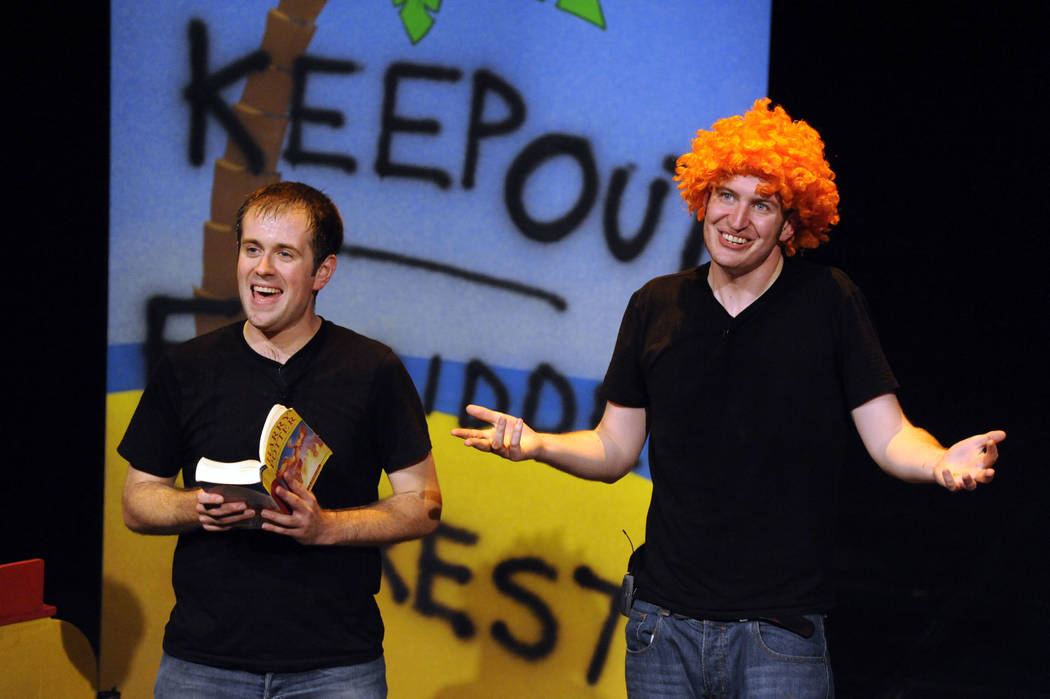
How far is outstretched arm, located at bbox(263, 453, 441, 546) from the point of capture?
2164 millimetres

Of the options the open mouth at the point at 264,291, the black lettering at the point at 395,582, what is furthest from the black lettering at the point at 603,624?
the open mouth at the point at 264,291

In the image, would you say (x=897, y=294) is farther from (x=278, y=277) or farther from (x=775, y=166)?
(x=278, y=277)

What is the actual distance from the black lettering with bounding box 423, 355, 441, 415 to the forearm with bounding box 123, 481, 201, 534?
4.40 ft

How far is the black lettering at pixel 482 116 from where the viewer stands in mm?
3572

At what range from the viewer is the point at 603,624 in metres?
3.55

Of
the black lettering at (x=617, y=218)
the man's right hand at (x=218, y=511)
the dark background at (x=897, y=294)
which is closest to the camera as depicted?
the man's right hand at (x=218, y=511)

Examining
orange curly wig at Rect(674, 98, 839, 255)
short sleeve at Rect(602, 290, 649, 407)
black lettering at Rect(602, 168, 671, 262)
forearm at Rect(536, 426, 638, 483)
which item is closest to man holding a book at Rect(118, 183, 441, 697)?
forearm at Rect(536, 426, 638, 483)

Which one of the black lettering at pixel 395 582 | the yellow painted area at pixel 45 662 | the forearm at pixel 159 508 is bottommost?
the yellow painted area at pixel 45 662

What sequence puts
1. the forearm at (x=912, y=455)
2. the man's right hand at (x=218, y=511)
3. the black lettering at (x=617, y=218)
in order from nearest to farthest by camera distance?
the man's right hand at (x=218, y=511)
the forearm at (x=912, y=455)
the black lettering at (x=617, y=218)

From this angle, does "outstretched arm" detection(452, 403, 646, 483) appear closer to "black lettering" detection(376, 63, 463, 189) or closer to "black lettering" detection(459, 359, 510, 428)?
"black lettering" detection(459, 359, 510, 428)

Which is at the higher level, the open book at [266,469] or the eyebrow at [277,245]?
the eyebrow at [277,245]

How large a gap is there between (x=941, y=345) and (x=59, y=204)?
10.6 feet

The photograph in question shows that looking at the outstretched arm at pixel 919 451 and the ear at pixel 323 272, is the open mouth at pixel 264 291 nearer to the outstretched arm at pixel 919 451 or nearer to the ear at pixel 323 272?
the ear at pixel 323 272

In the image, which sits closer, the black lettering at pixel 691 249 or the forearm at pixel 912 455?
the forearm at pixel 912 455
